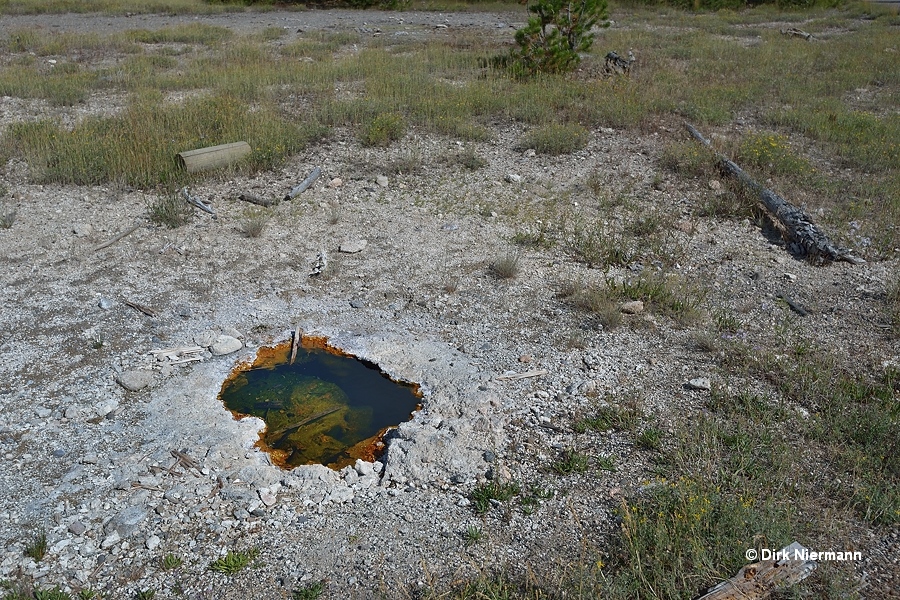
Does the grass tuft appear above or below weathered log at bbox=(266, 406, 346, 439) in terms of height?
above

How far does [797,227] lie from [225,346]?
601cm

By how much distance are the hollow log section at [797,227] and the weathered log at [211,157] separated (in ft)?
21.0

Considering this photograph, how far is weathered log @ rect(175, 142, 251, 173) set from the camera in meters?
9.07

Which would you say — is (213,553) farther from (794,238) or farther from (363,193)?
(794,238)

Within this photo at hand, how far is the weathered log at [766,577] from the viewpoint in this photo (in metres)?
3.55

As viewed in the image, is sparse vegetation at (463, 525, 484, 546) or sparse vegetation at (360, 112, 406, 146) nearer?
sparse vegetation at (463, 525, 484, 546)

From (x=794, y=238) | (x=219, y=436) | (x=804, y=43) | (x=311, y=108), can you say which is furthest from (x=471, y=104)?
(x=804, y=43)

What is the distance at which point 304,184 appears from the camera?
351 inches

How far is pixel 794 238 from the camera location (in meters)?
7.79

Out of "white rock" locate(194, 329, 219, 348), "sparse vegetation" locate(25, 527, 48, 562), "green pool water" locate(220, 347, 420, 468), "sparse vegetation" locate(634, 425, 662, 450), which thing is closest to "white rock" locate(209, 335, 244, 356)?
"white rock" locate(194, 329, 219, 348)

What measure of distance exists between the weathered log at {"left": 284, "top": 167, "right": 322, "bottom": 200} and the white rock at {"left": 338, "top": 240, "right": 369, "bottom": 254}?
1.44 meters

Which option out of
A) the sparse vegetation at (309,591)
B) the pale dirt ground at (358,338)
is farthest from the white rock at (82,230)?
the sparse vegetation at (309,591)

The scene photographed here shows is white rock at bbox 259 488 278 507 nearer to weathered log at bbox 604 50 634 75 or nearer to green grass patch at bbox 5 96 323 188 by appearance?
green grass patch at bbox 5 96 323 188

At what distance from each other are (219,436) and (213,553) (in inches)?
41.1
